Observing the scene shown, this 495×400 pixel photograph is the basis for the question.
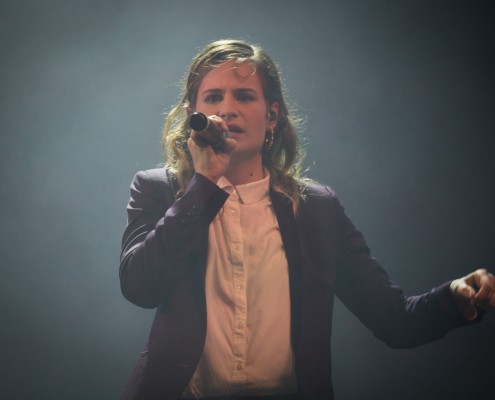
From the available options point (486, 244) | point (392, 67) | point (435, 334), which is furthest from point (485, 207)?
point (435, 334)

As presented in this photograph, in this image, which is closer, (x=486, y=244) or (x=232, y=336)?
(x=232, y=336)

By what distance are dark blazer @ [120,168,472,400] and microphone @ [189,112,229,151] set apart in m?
0.08

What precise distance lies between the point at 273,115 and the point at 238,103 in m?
0.21

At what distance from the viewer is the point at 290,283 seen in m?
1.29

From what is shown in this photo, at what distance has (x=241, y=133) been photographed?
55.4 inches

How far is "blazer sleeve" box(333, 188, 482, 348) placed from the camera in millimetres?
1283

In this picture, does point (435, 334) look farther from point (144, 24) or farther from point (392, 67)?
point (144, 24)

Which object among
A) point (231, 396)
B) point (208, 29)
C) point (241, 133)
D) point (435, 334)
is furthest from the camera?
point (208, 29)

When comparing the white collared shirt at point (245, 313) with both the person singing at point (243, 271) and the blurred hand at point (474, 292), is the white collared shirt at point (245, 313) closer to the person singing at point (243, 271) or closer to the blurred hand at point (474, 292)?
the person singing at point (243, 271)

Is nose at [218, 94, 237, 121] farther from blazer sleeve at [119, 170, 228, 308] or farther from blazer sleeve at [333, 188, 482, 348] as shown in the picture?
blazer sleeve at [333, 188, 482, 348]

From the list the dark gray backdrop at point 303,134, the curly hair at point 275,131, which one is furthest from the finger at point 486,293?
the dark gray backdrop at point 303,134

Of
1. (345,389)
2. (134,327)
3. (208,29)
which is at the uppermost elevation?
(208,29)

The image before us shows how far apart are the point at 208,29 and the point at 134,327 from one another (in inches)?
47.3

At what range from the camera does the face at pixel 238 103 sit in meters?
1.39
